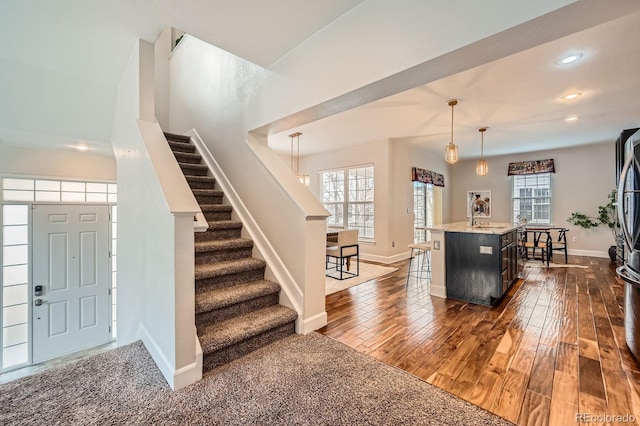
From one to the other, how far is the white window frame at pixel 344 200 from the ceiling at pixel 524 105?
693 mm

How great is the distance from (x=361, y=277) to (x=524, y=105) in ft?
11.4

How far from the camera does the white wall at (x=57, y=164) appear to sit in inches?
143

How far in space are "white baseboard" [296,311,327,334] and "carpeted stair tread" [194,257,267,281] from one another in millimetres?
676

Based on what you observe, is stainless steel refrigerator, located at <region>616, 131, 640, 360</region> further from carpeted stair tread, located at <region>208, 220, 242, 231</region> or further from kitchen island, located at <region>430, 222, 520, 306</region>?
carpeted stair tread, located at <region>208, 220, 242, 231</region>

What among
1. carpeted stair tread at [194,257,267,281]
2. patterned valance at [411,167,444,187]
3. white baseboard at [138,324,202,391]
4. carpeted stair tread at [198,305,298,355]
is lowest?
white baseboard at [138,324,202,391]

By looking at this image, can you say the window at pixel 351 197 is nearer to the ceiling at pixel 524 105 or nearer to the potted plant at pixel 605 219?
the ceiling at pixel 524 105

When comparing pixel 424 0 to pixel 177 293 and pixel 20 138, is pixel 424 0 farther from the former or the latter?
pixel 20 138

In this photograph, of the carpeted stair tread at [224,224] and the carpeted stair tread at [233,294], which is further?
the carpeted stair tread at [224,224]

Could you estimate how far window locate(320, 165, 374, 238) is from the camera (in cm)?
627

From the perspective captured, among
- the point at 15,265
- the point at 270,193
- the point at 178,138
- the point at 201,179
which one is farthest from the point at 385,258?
the point at 15,265

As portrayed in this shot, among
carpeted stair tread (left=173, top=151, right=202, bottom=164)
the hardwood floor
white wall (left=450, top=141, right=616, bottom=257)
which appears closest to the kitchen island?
the hardwood floor

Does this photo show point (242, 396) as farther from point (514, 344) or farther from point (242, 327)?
point (514, 344)

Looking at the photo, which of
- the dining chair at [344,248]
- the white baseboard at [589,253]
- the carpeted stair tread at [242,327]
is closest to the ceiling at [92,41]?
the carpeted stair tread at [242,327]

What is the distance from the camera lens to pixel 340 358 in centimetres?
204
